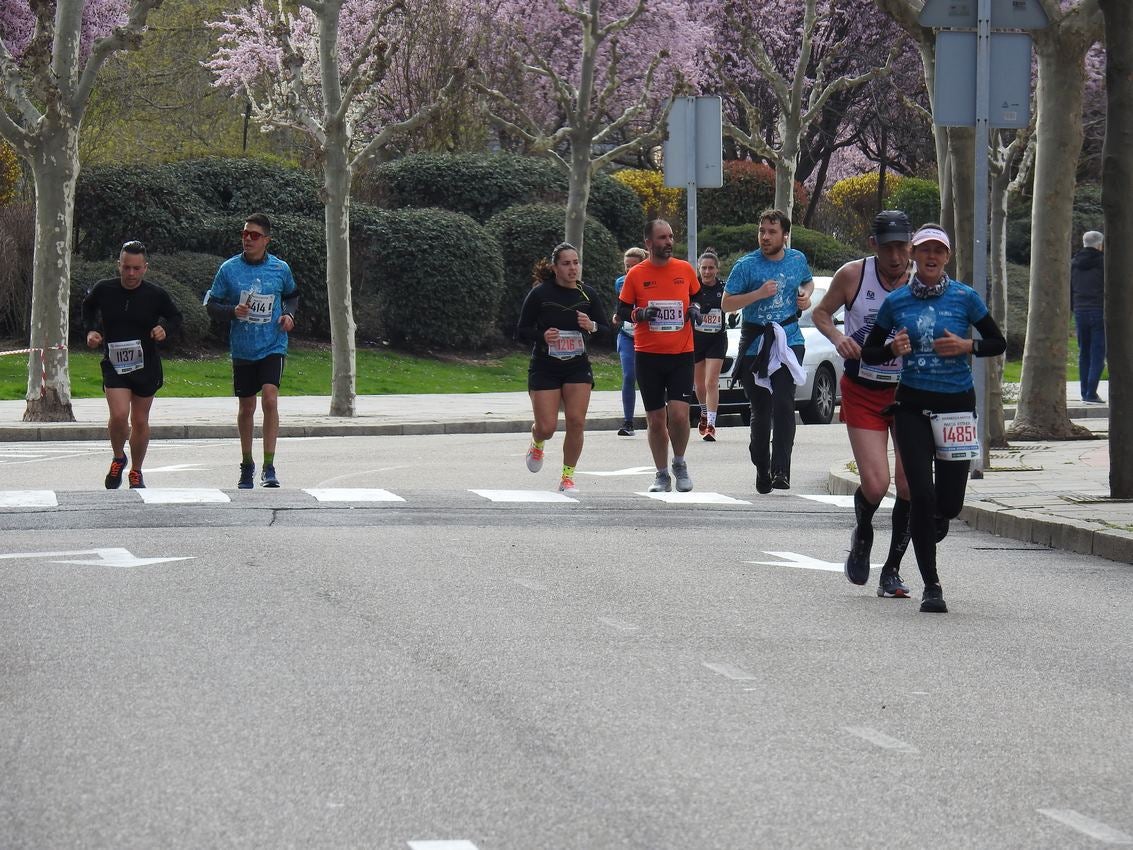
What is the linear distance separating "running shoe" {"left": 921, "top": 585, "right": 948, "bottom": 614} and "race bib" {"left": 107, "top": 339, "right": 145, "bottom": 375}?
23.6 feet

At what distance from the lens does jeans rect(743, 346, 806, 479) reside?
13820mm

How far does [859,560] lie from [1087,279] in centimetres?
1634

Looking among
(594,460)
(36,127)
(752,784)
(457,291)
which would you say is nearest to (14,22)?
(457,291)

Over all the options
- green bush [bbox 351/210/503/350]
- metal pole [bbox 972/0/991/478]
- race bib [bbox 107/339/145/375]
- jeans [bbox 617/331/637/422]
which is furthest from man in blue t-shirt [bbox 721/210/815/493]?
green bush [bbox 351/210/503/350]

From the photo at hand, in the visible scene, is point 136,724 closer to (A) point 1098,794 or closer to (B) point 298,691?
(B) point 298,691

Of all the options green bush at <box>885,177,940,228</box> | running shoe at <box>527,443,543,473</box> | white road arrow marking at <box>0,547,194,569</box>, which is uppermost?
green bush at <box>885,177,940,228</box>

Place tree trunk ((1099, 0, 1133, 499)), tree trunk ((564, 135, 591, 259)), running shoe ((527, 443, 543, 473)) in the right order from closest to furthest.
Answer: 1. tree trunk ((1099, 0, 1133, 499))
2. running shoe ((527, 443, 543, 473))
3. tree trunk ((564, 135, 591, 259))

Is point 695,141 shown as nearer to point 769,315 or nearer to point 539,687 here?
point 769,315

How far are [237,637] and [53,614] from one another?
1.05m

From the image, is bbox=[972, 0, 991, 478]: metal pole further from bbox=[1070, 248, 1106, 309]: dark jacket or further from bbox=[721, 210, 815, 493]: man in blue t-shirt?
bbox=[1070, 248, 1106, 309]: dark jacket

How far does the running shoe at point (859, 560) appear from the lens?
31.2ft

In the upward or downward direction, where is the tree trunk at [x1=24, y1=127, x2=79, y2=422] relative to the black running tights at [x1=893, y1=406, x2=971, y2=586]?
upward

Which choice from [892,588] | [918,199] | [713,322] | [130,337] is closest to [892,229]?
[892,588]

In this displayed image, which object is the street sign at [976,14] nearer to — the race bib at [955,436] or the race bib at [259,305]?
the race bib at [259,305]
